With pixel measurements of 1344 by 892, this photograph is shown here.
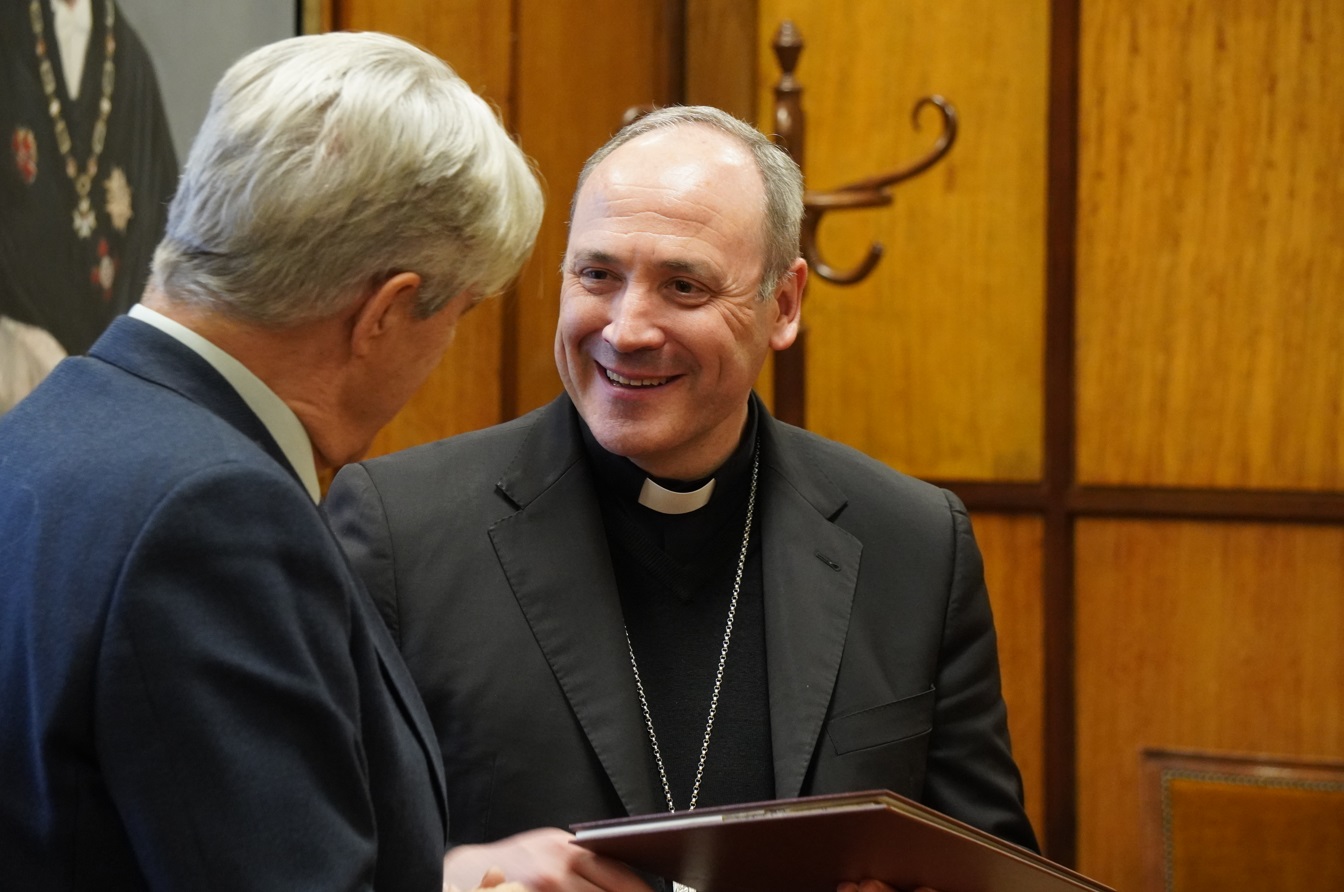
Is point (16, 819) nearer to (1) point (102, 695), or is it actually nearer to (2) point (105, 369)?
(1) point (102, 695)

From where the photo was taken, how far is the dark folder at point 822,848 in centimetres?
155

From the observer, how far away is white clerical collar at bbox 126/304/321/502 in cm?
140

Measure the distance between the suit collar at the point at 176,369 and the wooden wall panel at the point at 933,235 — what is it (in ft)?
11.8

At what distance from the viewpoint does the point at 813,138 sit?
192 inches

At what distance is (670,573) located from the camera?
241 centimetres

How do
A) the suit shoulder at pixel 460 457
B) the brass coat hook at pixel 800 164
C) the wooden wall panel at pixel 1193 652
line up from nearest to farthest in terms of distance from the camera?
the suit shoulder at pixel 460 457
the brass coat hook at pixel 800 164
the wooden wall panel at pixel 1193 652

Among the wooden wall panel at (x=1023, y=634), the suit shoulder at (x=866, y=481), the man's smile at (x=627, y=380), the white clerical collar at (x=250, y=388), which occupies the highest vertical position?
the white clerical collar at (x=250, y=388)

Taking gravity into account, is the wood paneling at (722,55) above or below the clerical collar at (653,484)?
above

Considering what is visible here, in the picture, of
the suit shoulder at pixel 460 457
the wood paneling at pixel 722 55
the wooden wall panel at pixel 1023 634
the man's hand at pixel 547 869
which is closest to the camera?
the man's hand at pixel 547 869

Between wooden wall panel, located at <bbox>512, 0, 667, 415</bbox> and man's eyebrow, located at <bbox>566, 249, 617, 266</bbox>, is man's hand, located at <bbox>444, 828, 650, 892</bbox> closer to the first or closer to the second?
man's eyebrow, located at <bbox>566, 249, 617, 266</bbox>

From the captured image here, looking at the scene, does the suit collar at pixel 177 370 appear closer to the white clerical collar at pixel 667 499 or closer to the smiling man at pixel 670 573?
the smiling man at pixel 670 573

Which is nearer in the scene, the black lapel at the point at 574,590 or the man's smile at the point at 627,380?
the black lapel at the point at 574,590

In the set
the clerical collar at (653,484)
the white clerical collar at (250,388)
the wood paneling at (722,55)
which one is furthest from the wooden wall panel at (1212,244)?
the white clerical collar at (250,388)

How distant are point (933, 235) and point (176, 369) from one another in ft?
A: 12.1
